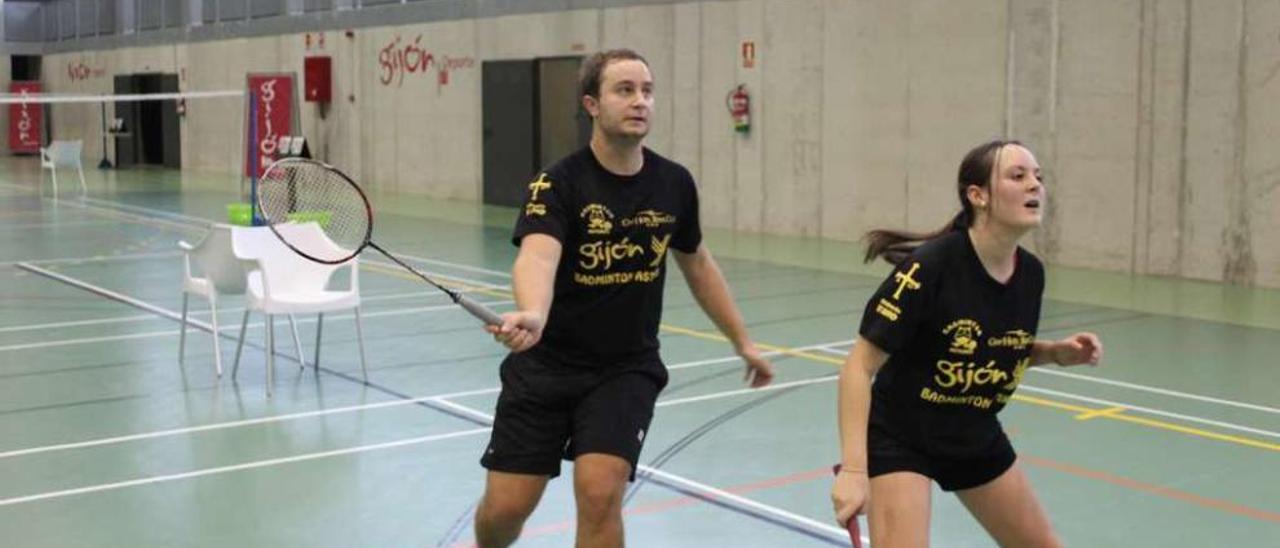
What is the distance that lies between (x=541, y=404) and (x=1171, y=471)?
3.60 m

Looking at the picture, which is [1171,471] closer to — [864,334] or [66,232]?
[864,334]

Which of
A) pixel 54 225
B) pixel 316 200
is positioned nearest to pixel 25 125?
pixel 54 225

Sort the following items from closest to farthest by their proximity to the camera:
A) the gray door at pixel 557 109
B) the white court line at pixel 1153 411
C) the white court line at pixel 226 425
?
1. the white court line at pixel 226 425
2. the white court line at pixel 1153 411
3. the gray door at pixel 557 109

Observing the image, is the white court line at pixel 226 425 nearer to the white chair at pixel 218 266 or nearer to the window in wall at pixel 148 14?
the white chair at pixel 218 266

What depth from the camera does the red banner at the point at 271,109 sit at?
87.2 feet

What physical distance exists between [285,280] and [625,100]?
5168mm

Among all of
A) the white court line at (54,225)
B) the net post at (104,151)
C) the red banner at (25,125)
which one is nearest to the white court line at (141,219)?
the white court line at (54,225)

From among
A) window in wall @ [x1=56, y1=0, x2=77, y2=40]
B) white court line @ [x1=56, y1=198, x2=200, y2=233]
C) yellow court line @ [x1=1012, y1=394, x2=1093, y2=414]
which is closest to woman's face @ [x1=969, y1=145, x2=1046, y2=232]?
yellow court line @ [x1=1012, y1=394, x2=1093, y2=414]

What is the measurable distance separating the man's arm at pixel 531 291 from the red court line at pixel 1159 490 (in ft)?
10.7

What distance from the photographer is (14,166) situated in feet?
117

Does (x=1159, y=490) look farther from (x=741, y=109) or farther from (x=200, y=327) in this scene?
(x=741, y=109)

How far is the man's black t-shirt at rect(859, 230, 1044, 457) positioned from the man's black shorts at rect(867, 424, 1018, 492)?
22mm

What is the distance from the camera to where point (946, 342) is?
3.99 metres

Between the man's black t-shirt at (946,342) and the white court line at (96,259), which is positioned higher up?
the man's black t-shirt at (946,342)
